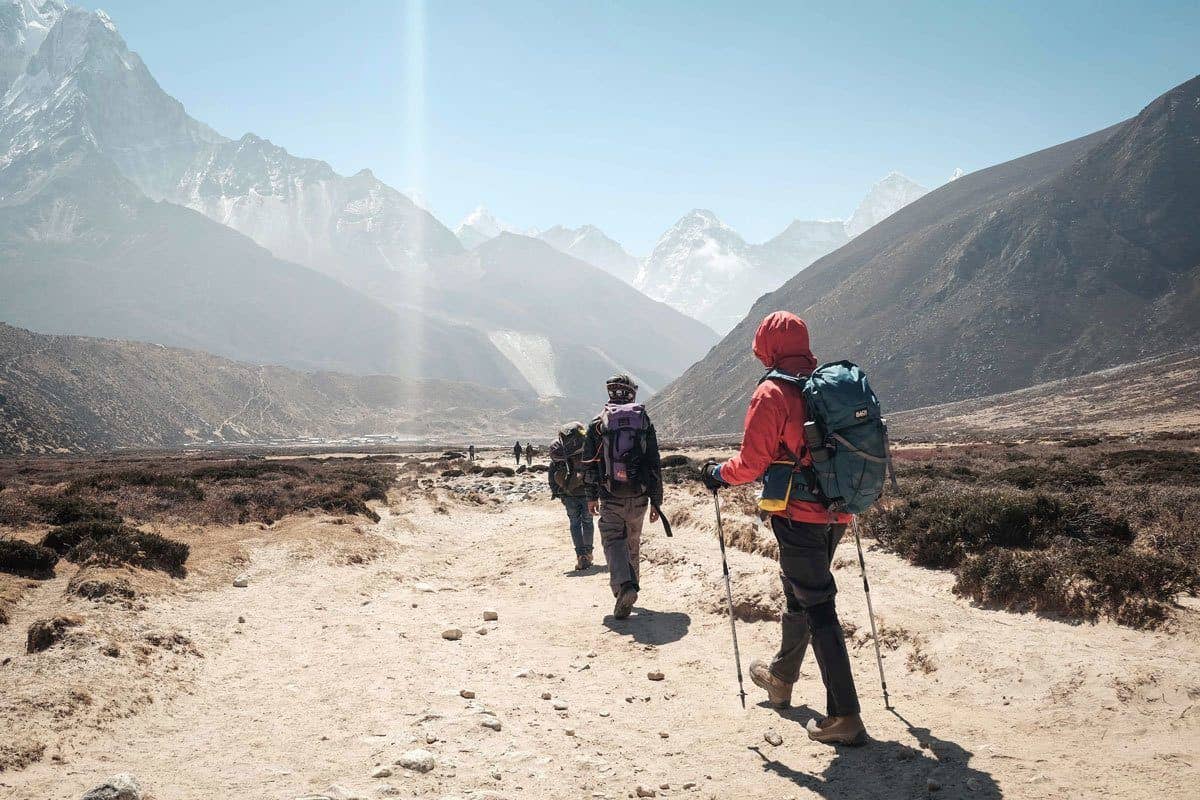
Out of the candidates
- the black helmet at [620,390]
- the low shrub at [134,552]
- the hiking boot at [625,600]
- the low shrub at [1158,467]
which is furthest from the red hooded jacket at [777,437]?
the low shrub at [1158,467]

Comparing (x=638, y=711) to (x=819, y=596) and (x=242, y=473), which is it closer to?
(x=819, y=596)

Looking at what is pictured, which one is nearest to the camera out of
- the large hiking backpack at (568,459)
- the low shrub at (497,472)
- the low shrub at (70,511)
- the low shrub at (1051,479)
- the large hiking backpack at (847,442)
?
the large hiking backpack at (847,442)

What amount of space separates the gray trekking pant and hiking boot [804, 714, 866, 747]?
3940mm

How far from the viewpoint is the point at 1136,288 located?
105m

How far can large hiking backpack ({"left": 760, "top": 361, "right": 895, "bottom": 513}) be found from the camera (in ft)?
15.1

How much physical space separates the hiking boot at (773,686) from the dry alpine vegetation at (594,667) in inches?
4.6

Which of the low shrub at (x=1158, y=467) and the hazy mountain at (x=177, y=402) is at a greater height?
the hazy mountain at (x=177, y=402)

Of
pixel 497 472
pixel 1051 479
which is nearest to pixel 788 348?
pixel 1051 479

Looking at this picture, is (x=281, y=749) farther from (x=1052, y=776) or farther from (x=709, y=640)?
(x=1052, y=776)

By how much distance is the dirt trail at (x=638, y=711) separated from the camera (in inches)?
171

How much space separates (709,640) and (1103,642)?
3696mm

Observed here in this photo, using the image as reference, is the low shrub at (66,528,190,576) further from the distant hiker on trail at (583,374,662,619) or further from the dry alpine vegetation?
the distant hiker on trail at (583,374,662,619)

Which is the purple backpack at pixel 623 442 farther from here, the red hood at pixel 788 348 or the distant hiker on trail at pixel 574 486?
the red hood at pixel 788 348

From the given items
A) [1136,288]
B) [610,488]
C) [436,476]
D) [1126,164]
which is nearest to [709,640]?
[610,488]
